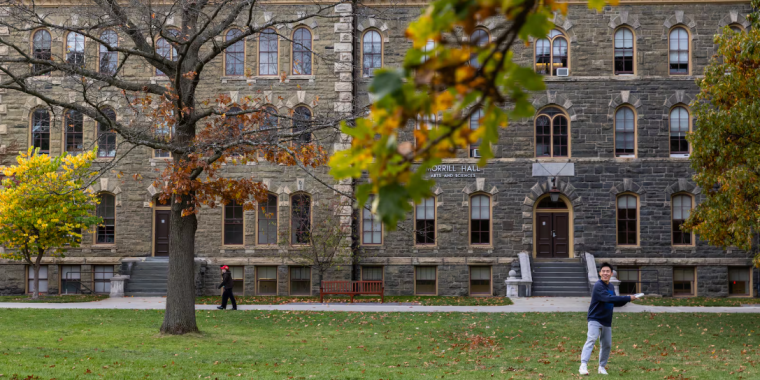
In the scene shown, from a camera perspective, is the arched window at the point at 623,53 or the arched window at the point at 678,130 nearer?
the arched window at the point at 678,130

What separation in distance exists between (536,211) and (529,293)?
3512 millimetres

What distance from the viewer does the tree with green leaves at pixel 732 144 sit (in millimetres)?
15359

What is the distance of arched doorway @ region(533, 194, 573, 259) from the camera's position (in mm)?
26797

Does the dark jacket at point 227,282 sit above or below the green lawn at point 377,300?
above

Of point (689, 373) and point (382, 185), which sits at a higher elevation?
point (382, 185)

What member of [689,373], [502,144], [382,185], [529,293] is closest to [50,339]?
[689,373]

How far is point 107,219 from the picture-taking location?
2747 cm

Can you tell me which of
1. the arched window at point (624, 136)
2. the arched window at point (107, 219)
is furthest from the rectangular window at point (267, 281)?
the arched window at point (624, 136)

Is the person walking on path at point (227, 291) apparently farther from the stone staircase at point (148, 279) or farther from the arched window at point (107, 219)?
the arched window at point (107, 219)

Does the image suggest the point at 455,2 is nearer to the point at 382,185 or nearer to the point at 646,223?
the point at 382,185

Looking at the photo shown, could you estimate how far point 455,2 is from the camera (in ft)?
8.35

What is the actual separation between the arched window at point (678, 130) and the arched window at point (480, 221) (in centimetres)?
703

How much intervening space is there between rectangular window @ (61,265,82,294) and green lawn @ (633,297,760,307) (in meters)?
19.5

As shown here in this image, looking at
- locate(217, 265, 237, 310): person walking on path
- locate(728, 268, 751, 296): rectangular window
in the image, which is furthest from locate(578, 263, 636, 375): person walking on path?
locate(728, 268, 751, 296): rectangular window
